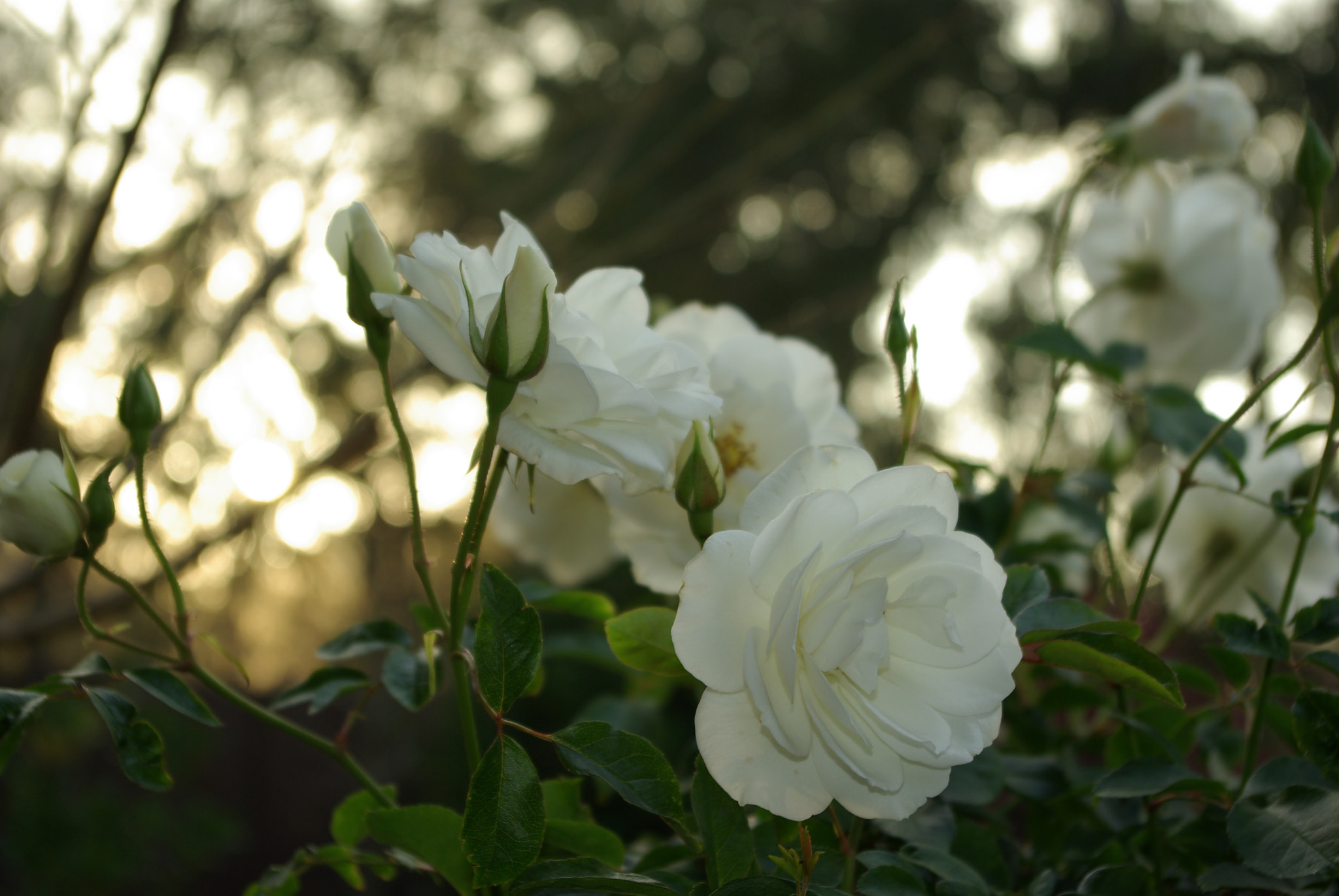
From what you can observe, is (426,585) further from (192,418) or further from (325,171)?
(192,418)

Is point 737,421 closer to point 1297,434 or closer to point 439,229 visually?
point 1297,434

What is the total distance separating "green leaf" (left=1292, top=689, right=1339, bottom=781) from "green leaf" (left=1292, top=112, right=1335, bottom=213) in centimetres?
23

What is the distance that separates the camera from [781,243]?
14.6 feet

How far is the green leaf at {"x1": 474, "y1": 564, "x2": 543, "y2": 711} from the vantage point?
0.31 meters

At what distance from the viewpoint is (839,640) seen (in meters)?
0.29

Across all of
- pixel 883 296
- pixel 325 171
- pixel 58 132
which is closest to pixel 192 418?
pixel 58 132

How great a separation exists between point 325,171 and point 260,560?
9.54ft

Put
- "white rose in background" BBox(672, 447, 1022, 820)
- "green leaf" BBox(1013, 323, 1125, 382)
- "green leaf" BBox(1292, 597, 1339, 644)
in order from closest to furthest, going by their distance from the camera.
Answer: "white rose in background" BBox(672, 447, 1022, 820) → "green leaf" BBox(1292, 597, 1339, 644) → "green leaf" BBox(1013, 323, 1125, 382)

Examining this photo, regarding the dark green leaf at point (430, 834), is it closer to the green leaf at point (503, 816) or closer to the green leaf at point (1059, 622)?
the green leaf at point (503, 816)

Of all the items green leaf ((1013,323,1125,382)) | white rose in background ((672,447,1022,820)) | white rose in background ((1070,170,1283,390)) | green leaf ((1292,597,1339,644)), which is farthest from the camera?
white rose in background ((1070,170,1283,390))

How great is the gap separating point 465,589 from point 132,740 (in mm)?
148

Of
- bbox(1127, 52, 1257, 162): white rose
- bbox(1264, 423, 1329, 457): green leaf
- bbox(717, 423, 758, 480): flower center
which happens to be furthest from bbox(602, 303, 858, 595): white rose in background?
bbox(1127, 52, 1257, 162): white rose

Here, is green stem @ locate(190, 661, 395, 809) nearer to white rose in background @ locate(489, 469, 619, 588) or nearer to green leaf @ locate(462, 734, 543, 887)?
green leaf @ locate(462, 734, 543, 887)

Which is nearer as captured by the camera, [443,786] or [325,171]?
[325,171]
